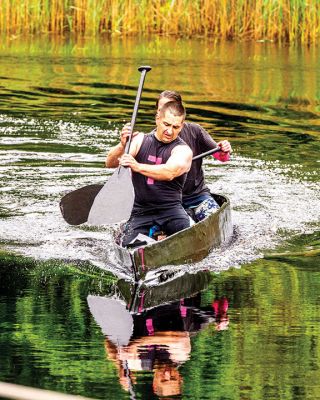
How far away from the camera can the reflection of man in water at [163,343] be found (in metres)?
5.68

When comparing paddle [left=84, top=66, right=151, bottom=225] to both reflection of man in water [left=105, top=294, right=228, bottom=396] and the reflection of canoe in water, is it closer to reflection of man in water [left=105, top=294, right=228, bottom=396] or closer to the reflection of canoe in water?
the reflection of canoe in water

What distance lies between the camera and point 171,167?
8219 millimetres

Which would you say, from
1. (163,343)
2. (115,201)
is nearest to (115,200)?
(115,201)

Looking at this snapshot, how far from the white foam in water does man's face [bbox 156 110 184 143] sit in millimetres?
974

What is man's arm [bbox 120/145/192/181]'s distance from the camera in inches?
320

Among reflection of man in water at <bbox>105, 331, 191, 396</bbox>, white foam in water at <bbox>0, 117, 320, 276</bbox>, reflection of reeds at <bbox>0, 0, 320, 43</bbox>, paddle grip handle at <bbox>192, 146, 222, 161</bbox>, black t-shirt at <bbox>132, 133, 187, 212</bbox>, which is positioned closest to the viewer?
reflection of man in water at <bbox>105, 331, 191, 396</bbox>

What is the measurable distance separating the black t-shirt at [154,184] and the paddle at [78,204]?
1016 mm

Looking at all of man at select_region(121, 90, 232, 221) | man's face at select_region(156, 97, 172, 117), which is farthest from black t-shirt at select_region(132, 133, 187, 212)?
man at select_region(121, 90, 232, 221)

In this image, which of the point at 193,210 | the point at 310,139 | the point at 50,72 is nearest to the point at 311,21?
the point at 50,72

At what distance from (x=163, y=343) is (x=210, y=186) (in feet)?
17.7

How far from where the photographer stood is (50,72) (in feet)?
63.2

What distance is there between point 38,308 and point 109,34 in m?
16.7

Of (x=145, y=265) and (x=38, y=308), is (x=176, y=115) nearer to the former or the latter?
(x=145, y=265)

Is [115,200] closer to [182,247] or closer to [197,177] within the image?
[182,247]
